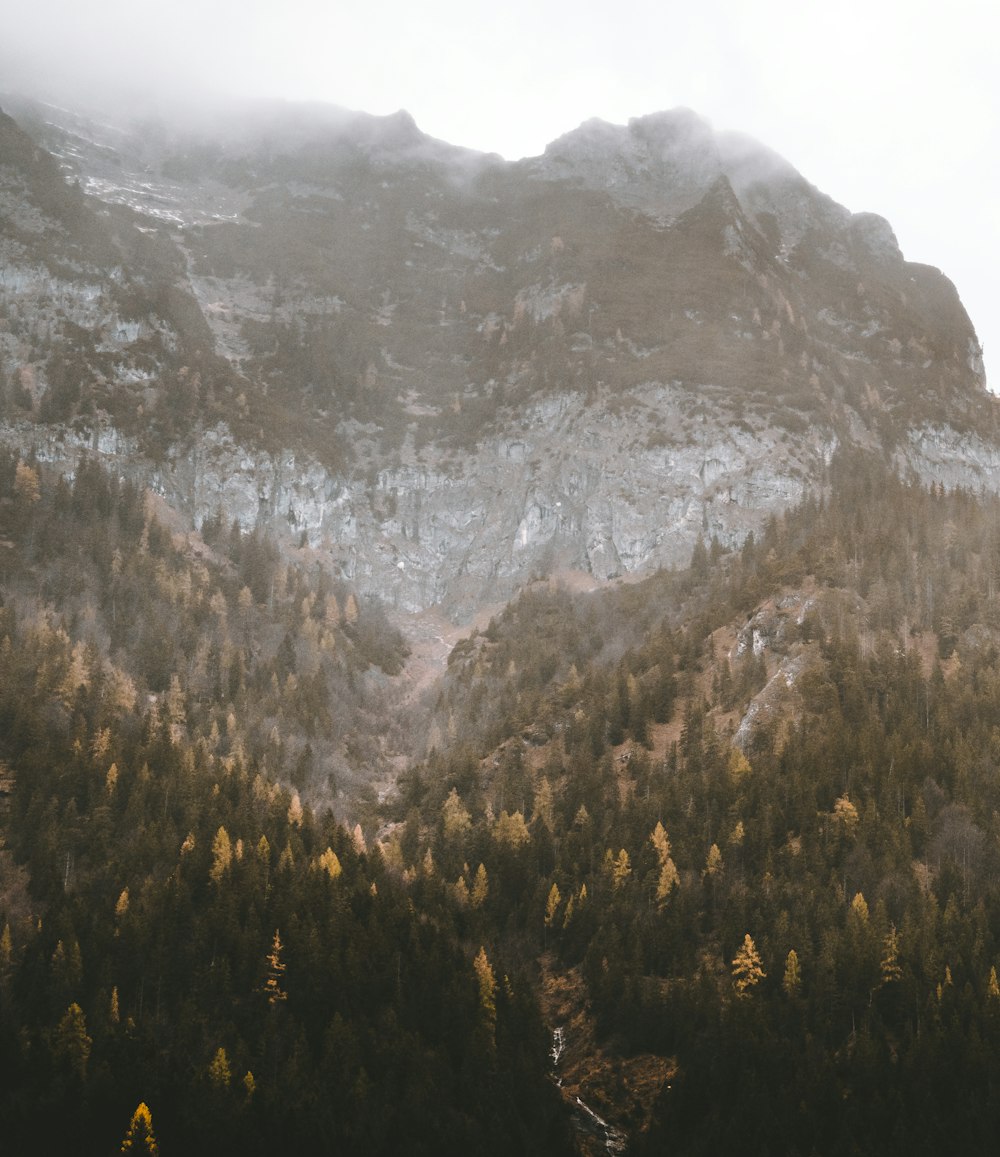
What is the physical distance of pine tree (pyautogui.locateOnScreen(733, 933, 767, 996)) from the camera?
298 ft

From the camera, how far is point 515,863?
112 meters

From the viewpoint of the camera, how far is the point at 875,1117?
252 ft

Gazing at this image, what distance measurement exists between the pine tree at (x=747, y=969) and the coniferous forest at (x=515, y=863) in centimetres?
34

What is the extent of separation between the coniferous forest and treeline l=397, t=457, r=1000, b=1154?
331mm

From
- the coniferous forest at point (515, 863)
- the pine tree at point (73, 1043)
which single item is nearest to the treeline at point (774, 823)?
the coniferous forest at point (515, 863)

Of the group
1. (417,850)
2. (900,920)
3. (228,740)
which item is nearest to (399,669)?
(228,740)

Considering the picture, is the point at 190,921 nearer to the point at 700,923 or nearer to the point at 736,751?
the point at 700,923

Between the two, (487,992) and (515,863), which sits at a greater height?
(515,863)

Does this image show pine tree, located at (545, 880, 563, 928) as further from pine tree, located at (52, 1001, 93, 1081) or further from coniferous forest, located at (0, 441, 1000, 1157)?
pine tree, located at (52, 1001, 93, 1081)

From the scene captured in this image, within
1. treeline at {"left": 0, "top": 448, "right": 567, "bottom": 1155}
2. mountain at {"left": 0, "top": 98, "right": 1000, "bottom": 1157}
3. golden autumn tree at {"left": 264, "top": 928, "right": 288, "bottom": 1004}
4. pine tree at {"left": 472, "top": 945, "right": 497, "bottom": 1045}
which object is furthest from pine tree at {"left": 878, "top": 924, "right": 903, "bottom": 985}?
golden autumn tree at {"left": 264, "top": 928, "right": 288, "bottom": 1004}

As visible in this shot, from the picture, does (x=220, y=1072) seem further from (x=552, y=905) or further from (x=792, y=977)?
(x=792, y=977)

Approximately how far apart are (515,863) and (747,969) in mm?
27113

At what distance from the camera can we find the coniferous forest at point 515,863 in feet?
263

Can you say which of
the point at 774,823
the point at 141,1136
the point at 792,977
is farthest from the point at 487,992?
the point at 774,823
